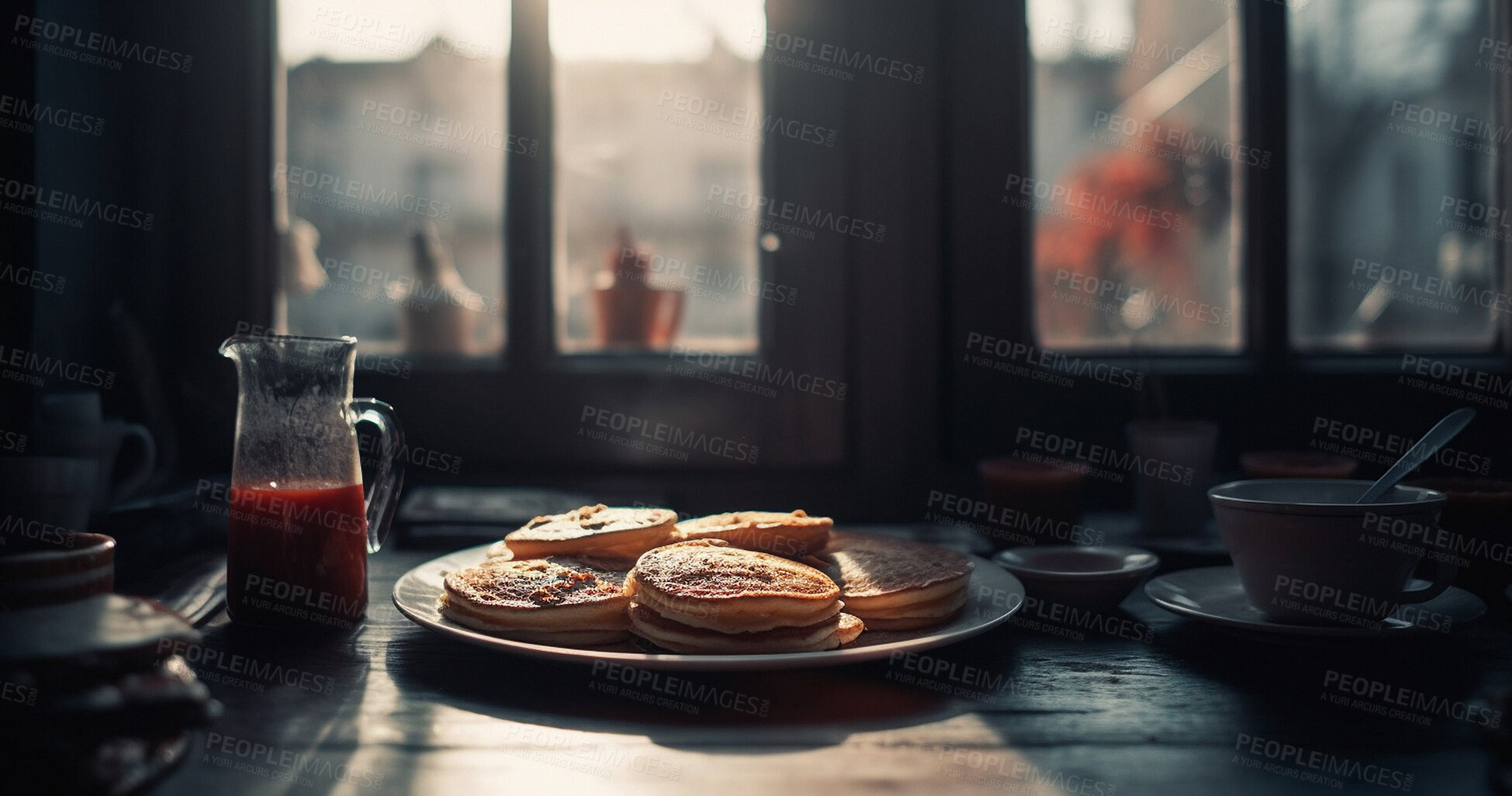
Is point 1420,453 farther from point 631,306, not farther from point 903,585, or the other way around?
point 631,306

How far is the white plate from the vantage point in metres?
0.78

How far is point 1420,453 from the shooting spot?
981mm

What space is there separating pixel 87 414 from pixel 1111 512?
1714mm

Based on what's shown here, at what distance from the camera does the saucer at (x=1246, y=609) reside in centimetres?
91

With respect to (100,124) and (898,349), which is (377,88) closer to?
(100,124)

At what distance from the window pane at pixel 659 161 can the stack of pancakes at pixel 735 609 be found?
1128mm

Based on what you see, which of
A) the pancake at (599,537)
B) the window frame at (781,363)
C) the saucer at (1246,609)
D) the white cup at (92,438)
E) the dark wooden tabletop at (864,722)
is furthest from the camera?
the window frame at (781,363)

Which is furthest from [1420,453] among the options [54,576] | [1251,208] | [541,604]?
[54,576]

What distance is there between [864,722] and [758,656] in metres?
0.10

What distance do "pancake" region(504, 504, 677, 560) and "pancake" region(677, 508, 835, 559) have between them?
3cm

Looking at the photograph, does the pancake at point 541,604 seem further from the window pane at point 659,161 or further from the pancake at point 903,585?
the window pane at point 659,161

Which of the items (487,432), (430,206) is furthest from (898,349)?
(430,206)

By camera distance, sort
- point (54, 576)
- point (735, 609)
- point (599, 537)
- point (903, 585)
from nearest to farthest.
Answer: point (54, 576) < point (735, 609) < point (903, 585) < point (599, 537)

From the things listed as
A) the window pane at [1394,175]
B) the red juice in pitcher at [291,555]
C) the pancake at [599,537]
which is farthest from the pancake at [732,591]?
the window pane at [1394,175]
